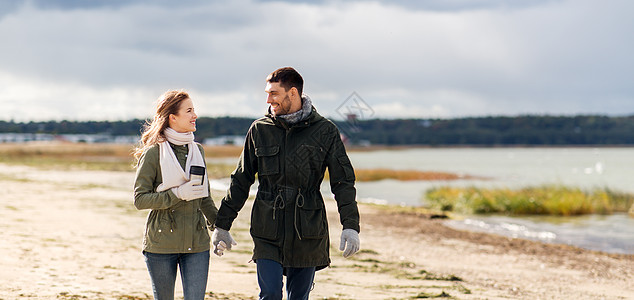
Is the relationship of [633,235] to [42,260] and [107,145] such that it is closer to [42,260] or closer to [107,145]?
[42,260]

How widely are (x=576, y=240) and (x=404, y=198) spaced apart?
14084mm

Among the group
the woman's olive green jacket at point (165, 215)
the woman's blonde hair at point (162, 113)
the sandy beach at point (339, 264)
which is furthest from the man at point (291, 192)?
the sandy beach at point (339, 264)

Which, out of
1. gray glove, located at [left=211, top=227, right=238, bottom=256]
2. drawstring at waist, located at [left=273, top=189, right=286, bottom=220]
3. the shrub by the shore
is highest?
drawstring at waist, located at [left=273, top=189, right=286, bottom=220]

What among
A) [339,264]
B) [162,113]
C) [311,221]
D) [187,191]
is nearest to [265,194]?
[311,221]

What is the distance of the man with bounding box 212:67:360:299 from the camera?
4027 millimetres

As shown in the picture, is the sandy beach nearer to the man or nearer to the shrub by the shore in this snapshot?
the man

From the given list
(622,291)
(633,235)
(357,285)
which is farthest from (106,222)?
(633,235)

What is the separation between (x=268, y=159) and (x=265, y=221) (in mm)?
391

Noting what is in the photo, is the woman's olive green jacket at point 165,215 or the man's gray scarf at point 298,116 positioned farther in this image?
the man's gray scarf at point 298,116

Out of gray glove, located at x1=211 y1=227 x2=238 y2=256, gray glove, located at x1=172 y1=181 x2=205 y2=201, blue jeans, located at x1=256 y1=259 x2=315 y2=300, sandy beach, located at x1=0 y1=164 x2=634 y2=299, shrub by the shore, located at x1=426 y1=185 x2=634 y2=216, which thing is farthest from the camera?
shrub by the shore, located at x1=426 y1=185 x2=634 y2=216

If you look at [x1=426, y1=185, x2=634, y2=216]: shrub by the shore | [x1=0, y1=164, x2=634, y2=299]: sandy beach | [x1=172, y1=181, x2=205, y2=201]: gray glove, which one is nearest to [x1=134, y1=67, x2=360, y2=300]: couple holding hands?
[x1=172, y1=181, x2=205, y2=201]: gray glove

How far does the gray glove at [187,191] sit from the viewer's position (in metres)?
3.89

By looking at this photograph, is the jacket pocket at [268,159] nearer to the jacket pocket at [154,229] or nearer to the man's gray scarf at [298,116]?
the man's gray scarf at [298,116]

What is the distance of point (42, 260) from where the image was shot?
328 inches
